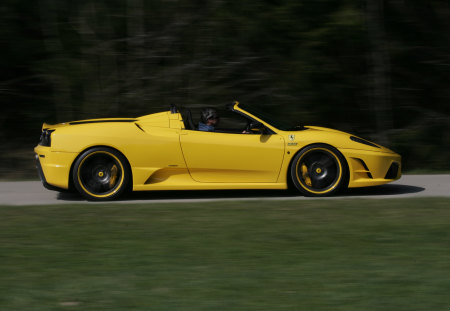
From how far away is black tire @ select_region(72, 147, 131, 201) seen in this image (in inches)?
320

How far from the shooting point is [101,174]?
8.24 meters

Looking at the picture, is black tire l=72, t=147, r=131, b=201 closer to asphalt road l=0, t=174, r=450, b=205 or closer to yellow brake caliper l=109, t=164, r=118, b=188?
yellow brake caliper l=109, t=164, r=118, b=188

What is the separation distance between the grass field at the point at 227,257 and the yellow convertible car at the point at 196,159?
794mm

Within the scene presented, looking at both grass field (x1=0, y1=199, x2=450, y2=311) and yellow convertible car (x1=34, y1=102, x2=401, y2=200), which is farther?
yellow convertible car (x1=34, y1=102, x2=401, y2=200)

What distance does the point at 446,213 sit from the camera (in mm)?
6957

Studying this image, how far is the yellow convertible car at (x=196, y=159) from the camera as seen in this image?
8148 millimetres

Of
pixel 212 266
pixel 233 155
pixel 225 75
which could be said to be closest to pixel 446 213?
pixel 233 155

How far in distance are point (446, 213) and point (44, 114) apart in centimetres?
796

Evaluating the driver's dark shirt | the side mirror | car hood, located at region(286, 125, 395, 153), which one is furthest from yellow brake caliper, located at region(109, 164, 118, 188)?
car hood, located at region(286, 125, 395, 153)

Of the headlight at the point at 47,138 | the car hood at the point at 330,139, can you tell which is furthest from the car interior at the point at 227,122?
the headlight at the point at 47,138

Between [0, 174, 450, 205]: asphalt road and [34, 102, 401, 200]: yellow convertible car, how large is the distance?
19cm

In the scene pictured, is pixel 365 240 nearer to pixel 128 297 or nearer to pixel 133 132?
pixel 128 297

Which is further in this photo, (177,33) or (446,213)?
(177,33)

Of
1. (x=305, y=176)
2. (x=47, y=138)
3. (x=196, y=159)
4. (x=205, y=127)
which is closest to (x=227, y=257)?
(x=196, y=159)
